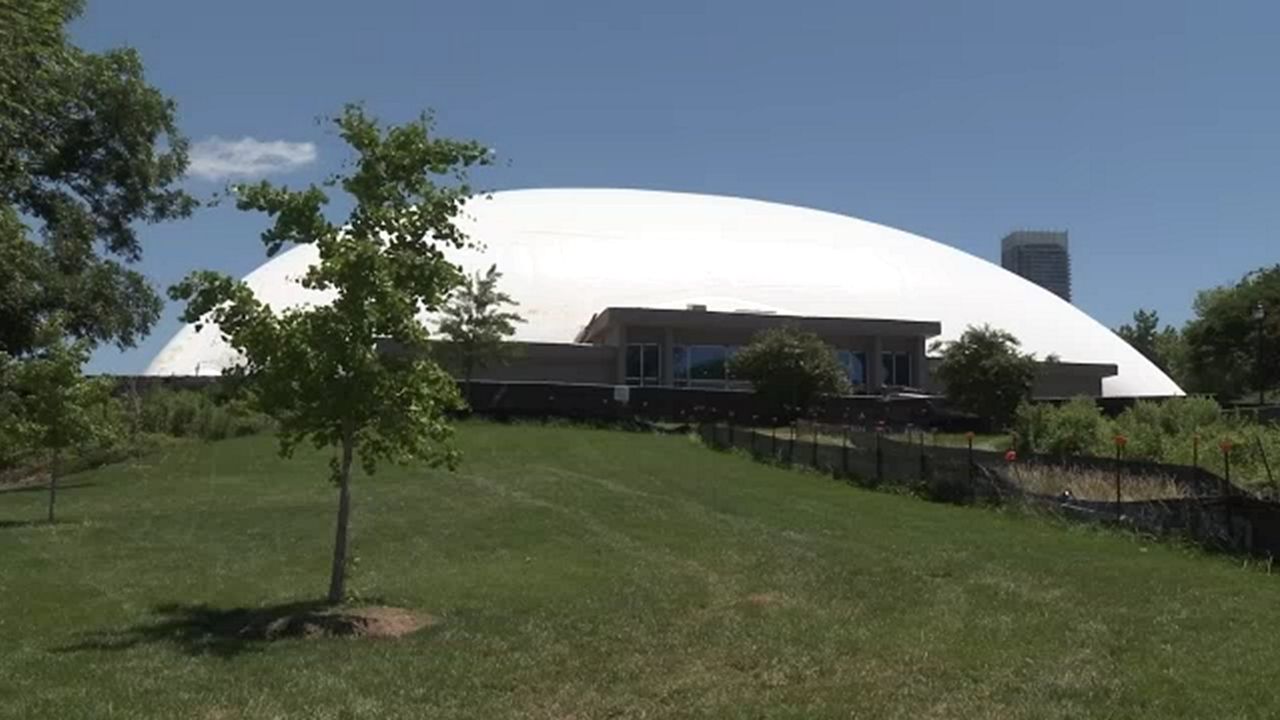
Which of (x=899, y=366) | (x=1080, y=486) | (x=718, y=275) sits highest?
(x=718, y=275)

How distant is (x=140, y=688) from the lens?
30.8 feet

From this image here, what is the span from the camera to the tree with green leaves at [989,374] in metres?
51.3

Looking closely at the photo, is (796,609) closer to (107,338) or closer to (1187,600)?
(1187,600)

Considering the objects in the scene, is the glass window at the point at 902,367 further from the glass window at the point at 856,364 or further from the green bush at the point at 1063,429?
the green bush at the point at 1063,429

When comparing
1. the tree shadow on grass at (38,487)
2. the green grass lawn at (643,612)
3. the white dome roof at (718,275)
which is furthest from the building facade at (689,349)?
the green grass lawn at (643,612)

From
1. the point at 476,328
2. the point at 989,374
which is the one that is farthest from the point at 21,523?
the point at 989,374

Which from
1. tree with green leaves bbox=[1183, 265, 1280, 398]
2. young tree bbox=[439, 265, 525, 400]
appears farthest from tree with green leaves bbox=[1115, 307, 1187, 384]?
young tree bbox=[439, 265, 525, 400]

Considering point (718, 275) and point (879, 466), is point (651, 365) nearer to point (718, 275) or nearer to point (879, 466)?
point (718, 275)

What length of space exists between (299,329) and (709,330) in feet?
183

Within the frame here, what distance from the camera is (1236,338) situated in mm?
78250

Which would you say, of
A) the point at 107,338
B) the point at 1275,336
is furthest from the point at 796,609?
the point at 1275,336

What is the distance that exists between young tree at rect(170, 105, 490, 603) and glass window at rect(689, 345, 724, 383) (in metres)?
54.9

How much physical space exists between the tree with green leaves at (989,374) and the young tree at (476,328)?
19823 millimetres

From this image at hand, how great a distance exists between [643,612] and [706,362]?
56.3 m
